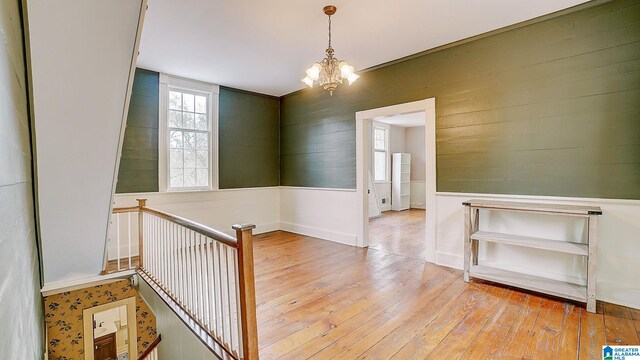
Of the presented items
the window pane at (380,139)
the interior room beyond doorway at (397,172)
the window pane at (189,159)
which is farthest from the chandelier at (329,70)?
the window pane at (380,139)

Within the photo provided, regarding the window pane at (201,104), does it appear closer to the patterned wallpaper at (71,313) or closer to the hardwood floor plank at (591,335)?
the patterned wallpaper at (71,313)

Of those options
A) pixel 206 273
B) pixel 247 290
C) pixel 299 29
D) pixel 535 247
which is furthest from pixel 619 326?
pixel 299 29

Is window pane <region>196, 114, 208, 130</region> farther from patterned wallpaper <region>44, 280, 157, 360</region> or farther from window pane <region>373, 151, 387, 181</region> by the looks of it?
window pane <region>373, 151, 387, 181</region>

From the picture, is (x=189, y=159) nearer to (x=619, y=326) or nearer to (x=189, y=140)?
(x=189, y=140)

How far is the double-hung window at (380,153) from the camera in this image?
26.7ft

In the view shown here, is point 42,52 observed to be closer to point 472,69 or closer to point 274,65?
point 274,65

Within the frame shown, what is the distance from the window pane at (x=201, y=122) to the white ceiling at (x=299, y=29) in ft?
2.73

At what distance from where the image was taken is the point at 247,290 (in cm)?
158

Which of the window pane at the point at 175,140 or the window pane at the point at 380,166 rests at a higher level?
the window pane at the point at 175,140

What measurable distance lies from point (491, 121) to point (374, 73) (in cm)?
181

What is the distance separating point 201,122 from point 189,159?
26.2 inches

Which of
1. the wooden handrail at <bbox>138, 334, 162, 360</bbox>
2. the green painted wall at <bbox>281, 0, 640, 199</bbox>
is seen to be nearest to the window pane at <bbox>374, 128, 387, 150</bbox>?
the green painted wall at <bbox>281, 0, 640, 199</bbox>

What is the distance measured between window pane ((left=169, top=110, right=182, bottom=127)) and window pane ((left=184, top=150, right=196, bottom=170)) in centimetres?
45

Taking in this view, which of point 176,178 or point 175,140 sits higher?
point 175,140
